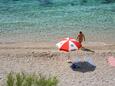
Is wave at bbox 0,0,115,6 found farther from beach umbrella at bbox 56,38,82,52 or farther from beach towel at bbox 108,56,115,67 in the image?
beach umbrella at bbox 56,38,82,52

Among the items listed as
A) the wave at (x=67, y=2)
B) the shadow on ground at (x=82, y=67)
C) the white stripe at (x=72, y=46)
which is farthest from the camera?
the wave at (x=67, y=2)

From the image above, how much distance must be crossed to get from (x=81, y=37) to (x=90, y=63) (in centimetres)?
422

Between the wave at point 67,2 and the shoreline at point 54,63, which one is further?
the wave at point 67,2

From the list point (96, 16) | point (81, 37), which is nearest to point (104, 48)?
point (81, 37)

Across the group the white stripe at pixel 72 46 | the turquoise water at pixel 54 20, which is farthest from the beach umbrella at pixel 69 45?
the turquoise water at pixel 54 20

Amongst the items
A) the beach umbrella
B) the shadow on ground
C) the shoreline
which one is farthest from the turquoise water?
the shadow on ground

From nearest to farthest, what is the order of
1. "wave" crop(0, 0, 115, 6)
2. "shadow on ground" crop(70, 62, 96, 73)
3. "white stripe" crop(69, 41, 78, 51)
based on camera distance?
"shadow on ground" crop(70, 62, 96, 73) → "white stripe" crop(69, 41, 78, 51) → "wave" crop(0, 0, 115, 6)

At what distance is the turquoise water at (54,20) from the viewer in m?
25.5

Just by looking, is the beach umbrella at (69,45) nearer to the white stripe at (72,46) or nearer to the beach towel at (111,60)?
the white stripe at (72,46)

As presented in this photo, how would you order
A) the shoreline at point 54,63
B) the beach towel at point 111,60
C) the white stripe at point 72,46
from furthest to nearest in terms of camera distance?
the beach towel at point 111,60, the white stripe at point 72,46, the shoreline at point 54,63

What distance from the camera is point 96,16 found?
1313 inches

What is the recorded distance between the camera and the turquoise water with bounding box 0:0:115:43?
25.5 m

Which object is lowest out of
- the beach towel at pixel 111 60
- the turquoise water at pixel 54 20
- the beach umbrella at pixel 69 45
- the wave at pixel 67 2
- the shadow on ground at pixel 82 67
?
the wave at pixel 67 2

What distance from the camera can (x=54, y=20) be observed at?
3122cm
